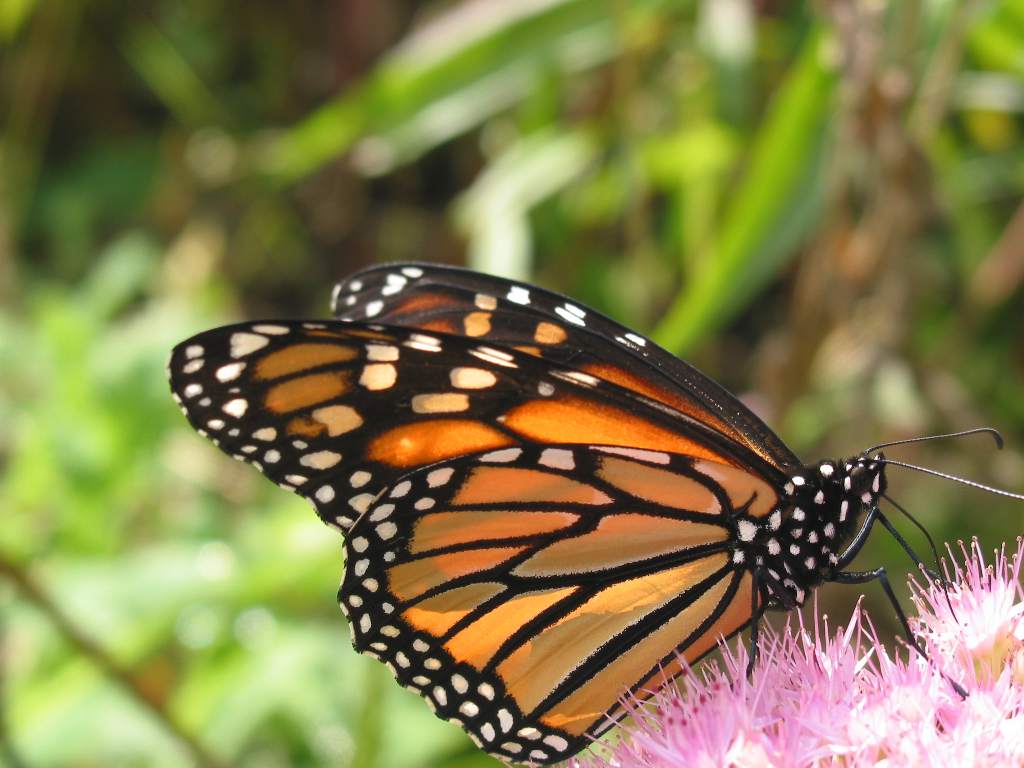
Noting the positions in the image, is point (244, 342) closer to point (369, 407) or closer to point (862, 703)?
point (369, 407)

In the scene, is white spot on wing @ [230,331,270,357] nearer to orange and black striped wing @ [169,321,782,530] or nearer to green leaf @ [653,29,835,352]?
orange and black striped wing @ [169,321,782,530]

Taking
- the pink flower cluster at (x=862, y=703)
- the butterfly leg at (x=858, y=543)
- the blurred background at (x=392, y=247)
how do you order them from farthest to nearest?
the blurred background at (x=392, y=247), the butterfly leg at (x=858, y=543), the pink flower cluster at (x=862, y=703)

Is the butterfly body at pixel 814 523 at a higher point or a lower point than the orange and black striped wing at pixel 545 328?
lower

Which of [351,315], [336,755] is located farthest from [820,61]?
[336,755]

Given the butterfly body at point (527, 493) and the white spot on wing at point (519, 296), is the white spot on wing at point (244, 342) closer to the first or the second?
the butterfly body at point (527, 493)

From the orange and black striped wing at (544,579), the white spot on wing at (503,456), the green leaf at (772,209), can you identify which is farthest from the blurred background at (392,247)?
the white spot on wing at (503,456)

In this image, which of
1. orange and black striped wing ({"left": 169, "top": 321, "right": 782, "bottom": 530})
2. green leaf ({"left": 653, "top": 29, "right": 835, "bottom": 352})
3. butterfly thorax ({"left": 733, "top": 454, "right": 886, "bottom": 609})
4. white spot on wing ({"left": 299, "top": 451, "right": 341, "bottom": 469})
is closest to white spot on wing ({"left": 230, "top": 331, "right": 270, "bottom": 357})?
orange and black striped wing ({"left": 169, "top": 321, "right": 782, "bottom": 530})

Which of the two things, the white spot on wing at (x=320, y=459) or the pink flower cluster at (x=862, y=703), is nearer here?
the pink flower cluster at (x=862, y=703)
